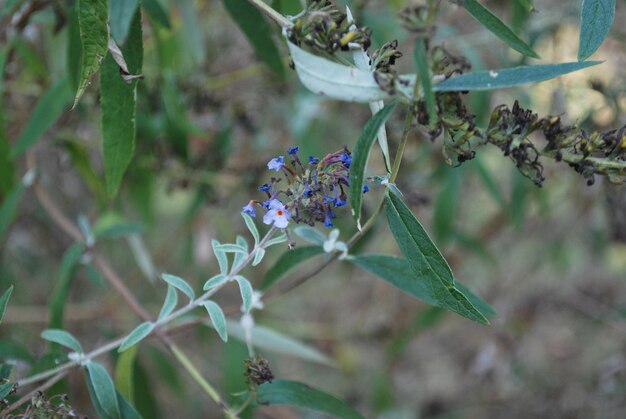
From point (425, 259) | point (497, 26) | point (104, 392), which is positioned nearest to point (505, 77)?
point (497, 26)

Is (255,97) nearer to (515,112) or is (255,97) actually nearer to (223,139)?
(223,139)

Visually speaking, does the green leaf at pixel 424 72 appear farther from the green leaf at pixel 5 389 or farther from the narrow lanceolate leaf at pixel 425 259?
the green leaf at pixel 5 389

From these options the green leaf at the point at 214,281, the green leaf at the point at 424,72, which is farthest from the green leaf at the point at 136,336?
the green leaf at the point at 424,72

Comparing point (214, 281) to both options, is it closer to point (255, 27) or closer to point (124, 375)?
point (124, 375)

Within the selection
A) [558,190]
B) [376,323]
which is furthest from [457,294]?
[558,190]

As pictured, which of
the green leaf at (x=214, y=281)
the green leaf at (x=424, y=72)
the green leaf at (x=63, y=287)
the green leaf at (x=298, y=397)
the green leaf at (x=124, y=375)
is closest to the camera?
the green leaf at (x=424, y=72)

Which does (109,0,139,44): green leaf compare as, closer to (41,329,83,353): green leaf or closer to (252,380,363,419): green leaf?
(41,329,83,353): green leaf
